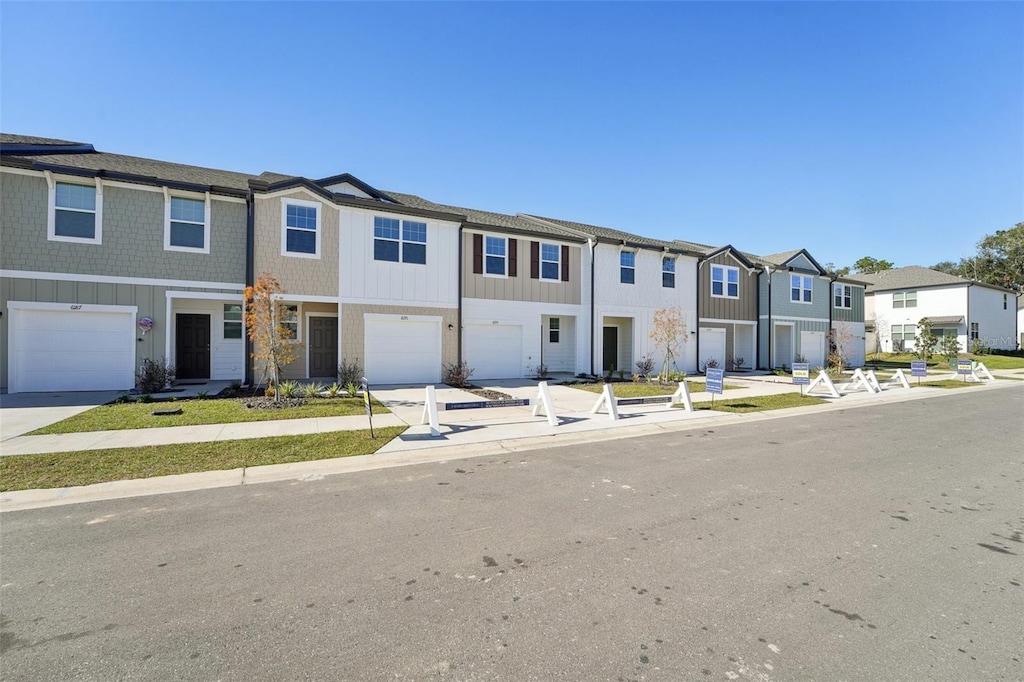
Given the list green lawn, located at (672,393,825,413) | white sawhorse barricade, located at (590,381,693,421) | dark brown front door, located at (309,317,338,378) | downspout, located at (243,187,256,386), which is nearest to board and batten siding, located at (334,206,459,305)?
downspout, located at (243,187,256,386)

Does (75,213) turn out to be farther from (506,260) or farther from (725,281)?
(725,281)

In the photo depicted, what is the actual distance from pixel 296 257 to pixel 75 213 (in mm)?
5630

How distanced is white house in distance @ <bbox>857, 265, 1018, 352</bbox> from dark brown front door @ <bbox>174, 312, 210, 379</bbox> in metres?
44.0

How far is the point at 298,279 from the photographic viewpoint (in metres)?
14.3

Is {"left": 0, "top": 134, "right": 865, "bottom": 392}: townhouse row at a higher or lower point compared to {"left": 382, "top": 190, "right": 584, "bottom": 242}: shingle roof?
lower

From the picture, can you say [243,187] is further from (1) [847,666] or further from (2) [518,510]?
(1) [847,666]

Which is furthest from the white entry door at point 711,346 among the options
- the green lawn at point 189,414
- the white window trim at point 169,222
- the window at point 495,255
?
the white window trim at point 169,222

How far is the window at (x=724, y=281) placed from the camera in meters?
23.2

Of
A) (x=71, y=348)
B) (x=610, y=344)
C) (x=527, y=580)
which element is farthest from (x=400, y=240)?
(x=527, y=580)

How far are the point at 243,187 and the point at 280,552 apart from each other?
569 inches

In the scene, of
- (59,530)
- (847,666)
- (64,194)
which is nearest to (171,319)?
(64,194)

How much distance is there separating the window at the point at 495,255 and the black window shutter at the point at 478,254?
0.54 feet

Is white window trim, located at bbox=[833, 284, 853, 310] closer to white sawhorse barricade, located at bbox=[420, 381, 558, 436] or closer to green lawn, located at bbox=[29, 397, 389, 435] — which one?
white sawhorse barricade, located at bbox=[420, 381, 558, 436]

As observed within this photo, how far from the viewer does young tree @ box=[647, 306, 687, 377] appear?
19109mm
